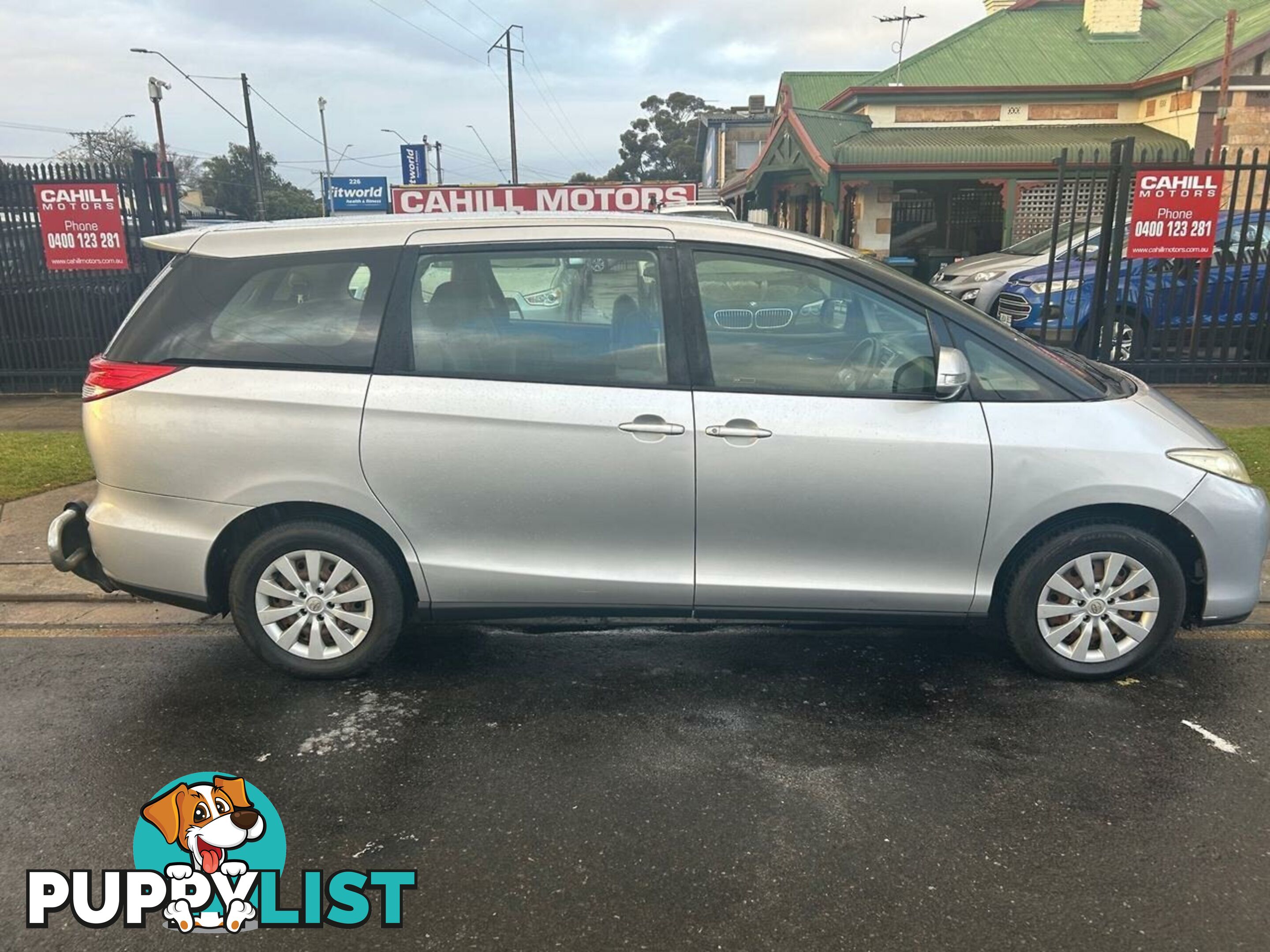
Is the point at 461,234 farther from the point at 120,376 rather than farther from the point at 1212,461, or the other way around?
the point at 1212,461

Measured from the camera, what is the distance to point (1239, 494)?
3791 millimetres

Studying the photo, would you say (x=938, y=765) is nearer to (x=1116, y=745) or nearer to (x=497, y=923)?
(x=1116, y=745)

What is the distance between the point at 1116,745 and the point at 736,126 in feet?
164

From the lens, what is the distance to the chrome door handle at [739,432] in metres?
3.68

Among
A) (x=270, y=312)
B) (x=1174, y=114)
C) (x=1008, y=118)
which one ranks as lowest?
(x=270, y=312)

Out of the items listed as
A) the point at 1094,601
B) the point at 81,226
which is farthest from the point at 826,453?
the point at 81,226

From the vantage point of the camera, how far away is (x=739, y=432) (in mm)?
3684

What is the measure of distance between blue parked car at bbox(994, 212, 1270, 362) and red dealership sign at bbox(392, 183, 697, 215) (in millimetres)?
7132

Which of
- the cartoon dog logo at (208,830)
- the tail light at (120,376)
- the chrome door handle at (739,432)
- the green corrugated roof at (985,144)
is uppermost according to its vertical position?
the green corrugated roof at (985,144)

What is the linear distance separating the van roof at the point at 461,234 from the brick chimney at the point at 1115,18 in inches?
977

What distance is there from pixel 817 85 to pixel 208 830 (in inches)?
1182

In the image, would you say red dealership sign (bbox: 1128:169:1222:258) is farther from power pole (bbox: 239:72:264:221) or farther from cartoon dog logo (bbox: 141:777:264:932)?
power pole (bbox: 239:72:264:221)

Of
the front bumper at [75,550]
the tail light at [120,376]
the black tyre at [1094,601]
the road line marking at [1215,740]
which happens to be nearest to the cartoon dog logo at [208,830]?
the front bumper at [75,550]

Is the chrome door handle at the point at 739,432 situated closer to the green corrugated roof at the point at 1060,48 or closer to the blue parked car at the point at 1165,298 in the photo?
the blue parked car at the point at 1165,298
